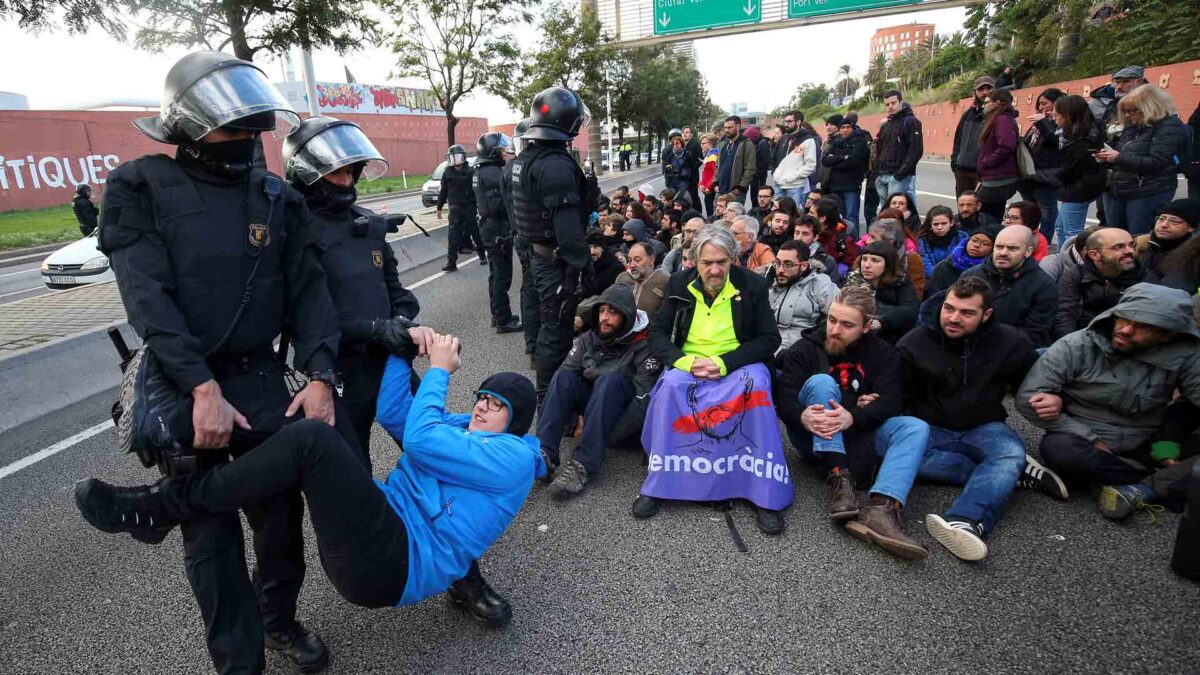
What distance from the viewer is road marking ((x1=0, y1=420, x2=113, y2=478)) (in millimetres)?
4086

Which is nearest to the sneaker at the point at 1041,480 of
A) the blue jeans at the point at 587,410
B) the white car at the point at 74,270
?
Result: the blue jeans at the point at 587,410

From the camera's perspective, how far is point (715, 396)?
348 centimetres

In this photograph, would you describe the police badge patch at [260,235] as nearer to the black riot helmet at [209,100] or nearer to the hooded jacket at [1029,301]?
the black riot helmet at [209,100]

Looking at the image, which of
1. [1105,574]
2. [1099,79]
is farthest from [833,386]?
[1099,79]

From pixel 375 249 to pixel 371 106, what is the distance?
47.9 m

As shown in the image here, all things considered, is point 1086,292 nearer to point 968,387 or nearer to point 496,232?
point 968,387

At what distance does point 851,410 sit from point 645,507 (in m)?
A: 1.20

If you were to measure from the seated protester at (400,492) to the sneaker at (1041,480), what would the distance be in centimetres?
254

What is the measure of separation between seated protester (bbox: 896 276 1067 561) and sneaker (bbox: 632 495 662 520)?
140 cm

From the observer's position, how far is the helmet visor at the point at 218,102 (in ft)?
6.12

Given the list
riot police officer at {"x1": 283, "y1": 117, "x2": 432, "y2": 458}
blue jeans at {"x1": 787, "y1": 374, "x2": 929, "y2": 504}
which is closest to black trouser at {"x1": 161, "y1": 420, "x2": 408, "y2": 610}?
riot police officer at {"x1": 283, "y1": 117, "x2": 432, "y2": 458}

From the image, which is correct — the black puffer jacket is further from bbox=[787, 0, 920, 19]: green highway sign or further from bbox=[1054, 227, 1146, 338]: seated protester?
bbox=[787, 0, 920, 19]: green highway sign

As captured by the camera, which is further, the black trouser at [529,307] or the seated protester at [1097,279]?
the black trouser at [529,307]

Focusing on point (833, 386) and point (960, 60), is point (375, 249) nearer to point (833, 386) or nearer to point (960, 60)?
point (833, 386)
